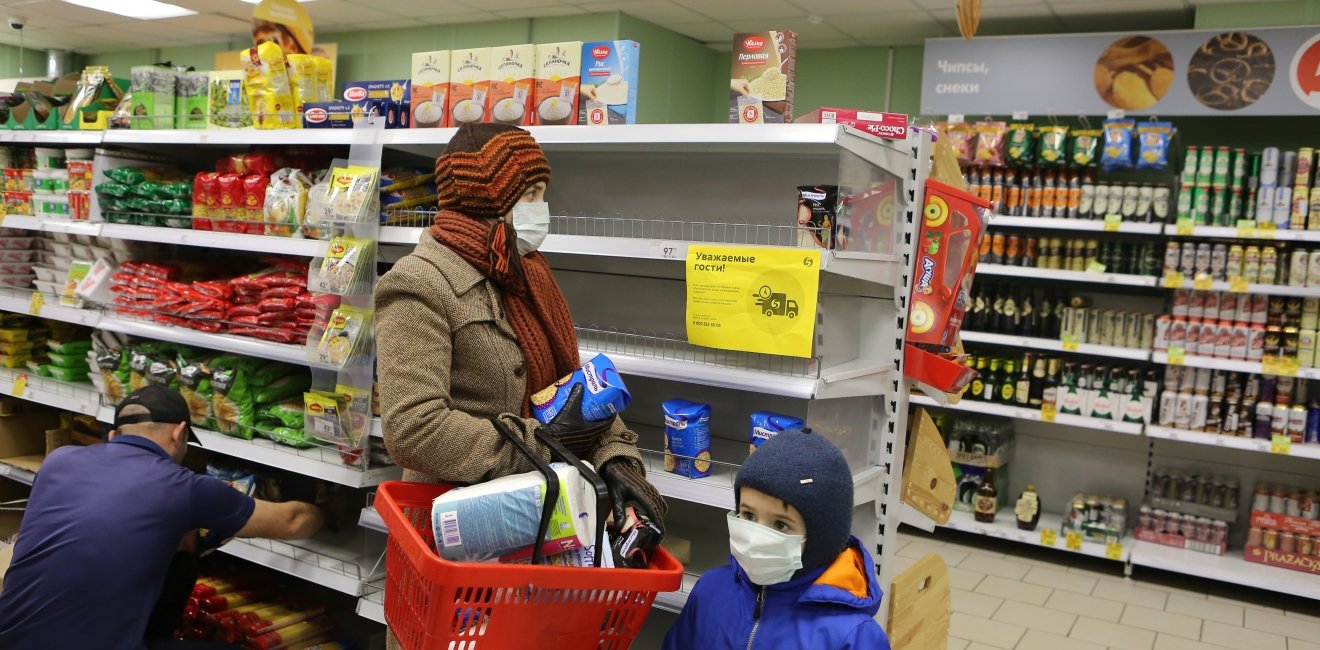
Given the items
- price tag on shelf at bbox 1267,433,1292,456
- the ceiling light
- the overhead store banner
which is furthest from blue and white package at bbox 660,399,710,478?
the ceiling light

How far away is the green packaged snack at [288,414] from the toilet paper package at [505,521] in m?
1.94

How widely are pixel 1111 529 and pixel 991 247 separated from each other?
1727 millimetres

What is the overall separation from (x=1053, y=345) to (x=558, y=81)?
3.83 m

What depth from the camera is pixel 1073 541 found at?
5.50 meters

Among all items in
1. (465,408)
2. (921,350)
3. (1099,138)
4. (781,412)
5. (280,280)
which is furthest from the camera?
(1099,138)

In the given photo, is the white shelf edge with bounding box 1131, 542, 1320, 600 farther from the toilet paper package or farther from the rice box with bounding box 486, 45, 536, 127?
the toilet paper package

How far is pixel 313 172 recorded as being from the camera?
352 centimetres

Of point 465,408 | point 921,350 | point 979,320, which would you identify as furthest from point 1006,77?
point 465,408

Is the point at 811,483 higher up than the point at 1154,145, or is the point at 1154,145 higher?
the point at 1154,145

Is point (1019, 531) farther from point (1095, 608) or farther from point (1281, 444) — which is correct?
point (1281, 444)

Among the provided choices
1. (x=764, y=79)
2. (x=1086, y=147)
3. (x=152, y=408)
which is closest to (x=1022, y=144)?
(x=1086, y=147)

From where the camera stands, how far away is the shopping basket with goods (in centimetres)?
150

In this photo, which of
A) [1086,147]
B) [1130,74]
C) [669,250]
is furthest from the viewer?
[1130,74]

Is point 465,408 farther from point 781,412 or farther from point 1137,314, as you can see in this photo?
point 1137,314
